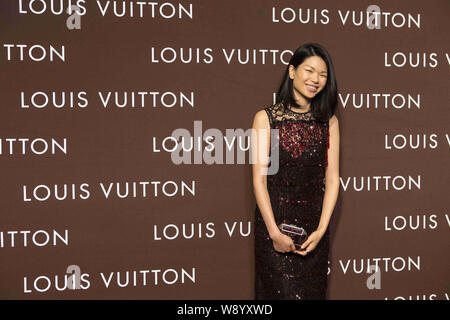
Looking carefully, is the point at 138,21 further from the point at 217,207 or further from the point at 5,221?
the point at 5,221

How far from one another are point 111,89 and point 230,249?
98 cm

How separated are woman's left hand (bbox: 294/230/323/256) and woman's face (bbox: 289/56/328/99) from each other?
59 cm

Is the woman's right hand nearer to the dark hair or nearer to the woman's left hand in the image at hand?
the woman's left hand

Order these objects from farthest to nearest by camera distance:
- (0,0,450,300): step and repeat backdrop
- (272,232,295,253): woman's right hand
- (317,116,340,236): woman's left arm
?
(0,0,450,300): step and repeat backdrop < (317,116,340,236): woman's left arm < (272,232,295,253): woman's right hand

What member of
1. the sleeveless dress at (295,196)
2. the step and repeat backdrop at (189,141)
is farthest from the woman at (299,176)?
the step and repeat backdrop at (189,141)

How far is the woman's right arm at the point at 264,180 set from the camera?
5.87 ft

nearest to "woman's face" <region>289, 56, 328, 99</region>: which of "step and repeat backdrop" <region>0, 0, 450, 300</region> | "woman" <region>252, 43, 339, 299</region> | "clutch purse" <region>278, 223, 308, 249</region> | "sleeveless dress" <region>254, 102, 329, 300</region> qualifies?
"woman" <region>252, 43, 339, 299</region>

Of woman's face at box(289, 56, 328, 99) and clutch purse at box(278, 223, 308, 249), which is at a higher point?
woman's face at box(289, 56, 328, 99)

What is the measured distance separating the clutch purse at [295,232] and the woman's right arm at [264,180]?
30 mm

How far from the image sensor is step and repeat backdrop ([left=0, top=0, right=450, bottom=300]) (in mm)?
2002

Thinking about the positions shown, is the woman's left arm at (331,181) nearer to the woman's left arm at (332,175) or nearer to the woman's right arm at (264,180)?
the woman's left arm at (332,175)

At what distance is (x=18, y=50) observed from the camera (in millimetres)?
1962

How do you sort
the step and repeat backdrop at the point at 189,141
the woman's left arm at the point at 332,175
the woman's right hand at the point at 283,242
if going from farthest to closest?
the step and repeat backdrop at the point at 189,141 < the woman's left arm at the point at 332,175 < the woman's right hand at the point at 283,242

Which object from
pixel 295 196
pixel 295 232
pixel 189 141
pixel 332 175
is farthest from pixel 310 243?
pixel 189 141
